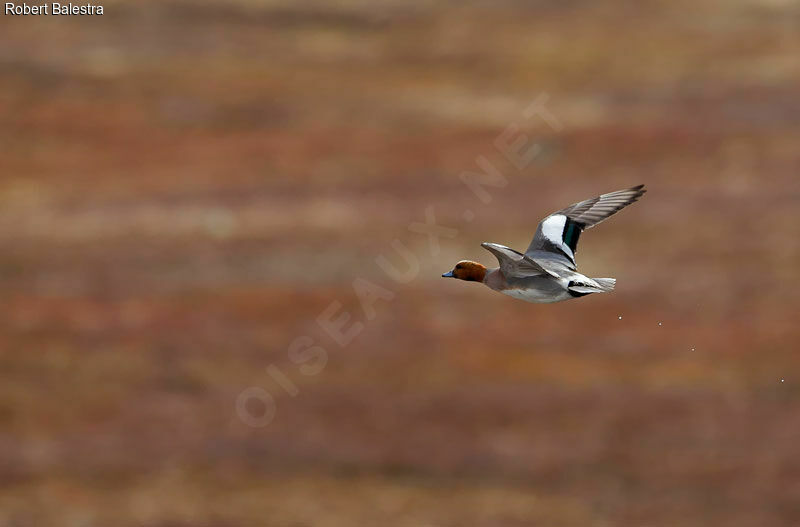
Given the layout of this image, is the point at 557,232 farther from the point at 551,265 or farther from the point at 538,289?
the point at 538,289

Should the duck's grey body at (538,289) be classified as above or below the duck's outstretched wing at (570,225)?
below

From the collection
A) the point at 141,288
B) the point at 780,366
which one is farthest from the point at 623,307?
the point at 141,288

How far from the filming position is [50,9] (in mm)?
20188

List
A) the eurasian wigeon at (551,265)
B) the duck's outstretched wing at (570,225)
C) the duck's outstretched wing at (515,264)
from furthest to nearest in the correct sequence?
the duck's outstretched wing at (570,225) < the eurasian wigeon at (551,265) < the duck's outstretched wing at (515,264)

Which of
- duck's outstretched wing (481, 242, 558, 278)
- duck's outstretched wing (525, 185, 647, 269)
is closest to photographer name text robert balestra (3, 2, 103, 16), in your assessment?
duck's outstretched wing (525, 185, 647, 269)

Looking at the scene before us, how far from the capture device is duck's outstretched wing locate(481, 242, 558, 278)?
459 centimetres

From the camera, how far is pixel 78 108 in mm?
19156

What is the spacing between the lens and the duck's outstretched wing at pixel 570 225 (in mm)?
5250

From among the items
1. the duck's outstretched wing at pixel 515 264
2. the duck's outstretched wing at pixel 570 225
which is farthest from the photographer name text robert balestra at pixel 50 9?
the duck's outstretched wing at pixel 515 264

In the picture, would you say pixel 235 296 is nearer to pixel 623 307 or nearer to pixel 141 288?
pixel 141 288

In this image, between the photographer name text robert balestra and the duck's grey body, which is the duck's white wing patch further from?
the photographer name text robert balestra

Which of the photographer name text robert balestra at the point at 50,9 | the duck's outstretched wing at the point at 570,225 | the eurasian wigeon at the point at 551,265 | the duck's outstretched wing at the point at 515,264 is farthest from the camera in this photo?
the photographer name text robert balestra at the point at 50,9

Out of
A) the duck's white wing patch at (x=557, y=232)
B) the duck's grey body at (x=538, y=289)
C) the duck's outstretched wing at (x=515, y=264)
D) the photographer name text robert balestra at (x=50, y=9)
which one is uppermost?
the photographer name text robert balestra at (x=50, y=9)

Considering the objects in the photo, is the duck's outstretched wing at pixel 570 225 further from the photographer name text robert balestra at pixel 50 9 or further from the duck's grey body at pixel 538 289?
the photographer name text robert balestra at pixel 50 9
